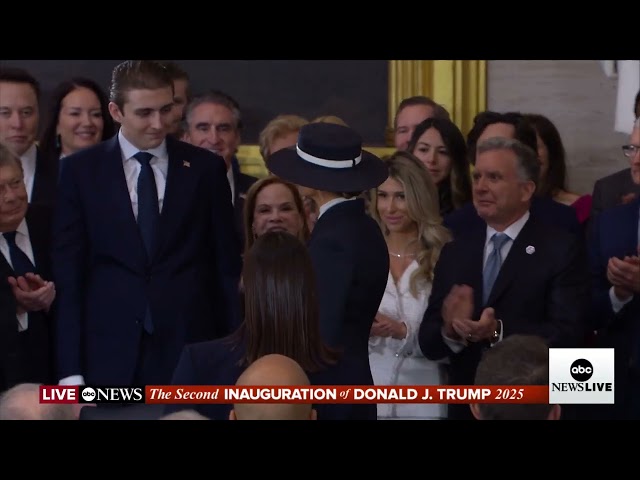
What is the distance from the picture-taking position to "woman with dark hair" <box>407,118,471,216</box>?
6.87m

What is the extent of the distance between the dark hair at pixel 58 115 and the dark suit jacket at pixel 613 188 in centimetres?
200

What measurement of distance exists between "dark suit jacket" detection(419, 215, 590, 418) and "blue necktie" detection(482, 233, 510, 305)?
0.02 m

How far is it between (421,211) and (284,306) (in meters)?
0.71

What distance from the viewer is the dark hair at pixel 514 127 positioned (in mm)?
6875

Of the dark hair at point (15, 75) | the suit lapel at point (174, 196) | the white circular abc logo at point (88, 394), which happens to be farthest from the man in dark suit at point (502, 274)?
the dark hair at point (15, 75)

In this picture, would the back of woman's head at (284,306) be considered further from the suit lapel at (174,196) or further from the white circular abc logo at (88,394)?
the white circular abc logo at (88,394)

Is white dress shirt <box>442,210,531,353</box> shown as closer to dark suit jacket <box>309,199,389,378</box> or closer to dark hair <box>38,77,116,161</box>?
dark suit jacket <box>309,199,389,378</box>

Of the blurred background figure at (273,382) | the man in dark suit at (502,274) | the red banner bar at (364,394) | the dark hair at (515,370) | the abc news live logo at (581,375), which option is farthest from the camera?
the man in dark suit at (502,274)

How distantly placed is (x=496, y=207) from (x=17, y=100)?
200cm

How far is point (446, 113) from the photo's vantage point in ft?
22.7

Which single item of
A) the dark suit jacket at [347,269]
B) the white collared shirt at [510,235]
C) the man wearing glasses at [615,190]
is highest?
the man wearing glasses at [615,190]

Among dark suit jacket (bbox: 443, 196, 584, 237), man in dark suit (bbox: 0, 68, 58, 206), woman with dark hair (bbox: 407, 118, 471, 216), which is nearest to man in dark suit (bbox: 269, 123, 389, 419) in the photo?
woman with dark hair (bbox: 407, 118, 471, 216)

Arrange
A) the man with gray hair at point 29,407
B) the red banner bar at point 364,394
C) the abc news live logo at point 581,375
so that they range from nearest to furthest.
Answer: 1. the man with gray hair at point 29,407
2. the red banner bar at point 364,394
3. the abc news live logo at point 581,375

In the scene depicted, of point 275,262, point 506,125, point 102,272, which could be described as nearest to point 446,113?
point 506,125
